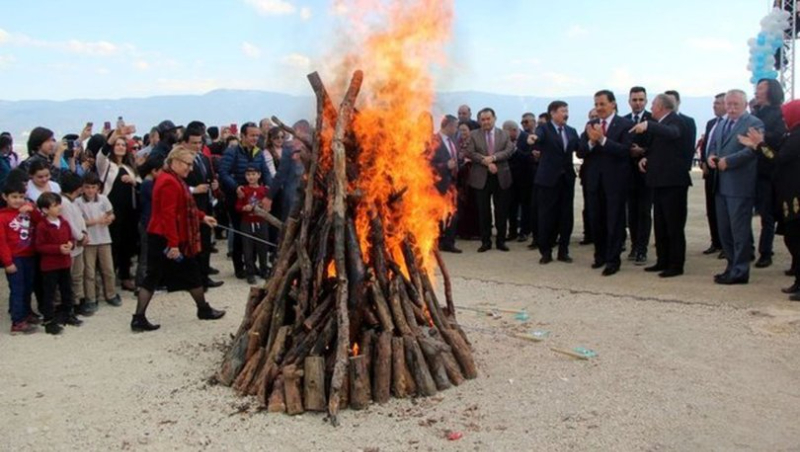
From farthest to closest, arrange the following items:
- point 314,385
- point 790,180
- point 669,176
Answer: point 669,176 < point 790,180 < point 314,385

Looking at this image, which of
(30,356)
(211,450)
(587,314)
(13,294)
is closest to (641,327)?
(587,314)

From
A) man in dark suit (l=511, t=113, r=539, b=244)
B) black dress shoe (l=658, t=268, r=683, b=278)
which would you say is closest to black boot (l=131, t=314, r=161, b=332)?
black dress shoe (l=658, t=268, r=683, b=278)

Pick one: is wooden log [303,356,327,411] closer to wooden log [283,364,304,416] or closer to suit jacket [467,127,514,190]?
wooden log [283,364,304,416]

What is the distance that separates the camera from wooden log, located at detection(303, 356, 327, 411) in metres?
5.07

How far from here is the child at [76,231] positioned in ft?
26.8

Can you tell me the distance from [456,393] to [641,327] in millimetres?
2770

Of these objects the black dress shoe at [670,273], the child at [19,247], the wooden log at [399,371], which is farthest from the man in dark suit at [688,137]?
the child at [19,247]

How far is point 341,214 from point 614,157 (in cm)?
564

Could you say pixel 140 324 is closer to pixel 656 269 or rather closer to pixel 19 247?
pixel 19 247

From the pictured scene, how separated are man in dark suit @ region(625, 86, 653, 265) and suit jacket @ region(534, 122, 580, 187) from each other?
1006 mm

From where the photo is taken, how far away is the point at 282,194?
10.3m

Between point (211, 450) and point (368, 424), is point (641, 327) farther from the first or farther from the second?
point (211, 450)

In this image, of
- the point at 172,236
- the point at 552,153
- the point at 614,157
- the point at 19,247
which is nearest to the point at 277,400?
the point at 172,236

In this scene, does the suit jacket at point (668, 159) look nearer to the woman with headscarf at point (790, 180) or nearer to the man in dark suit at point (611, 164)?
the man in dark suit at point (611, 164)
